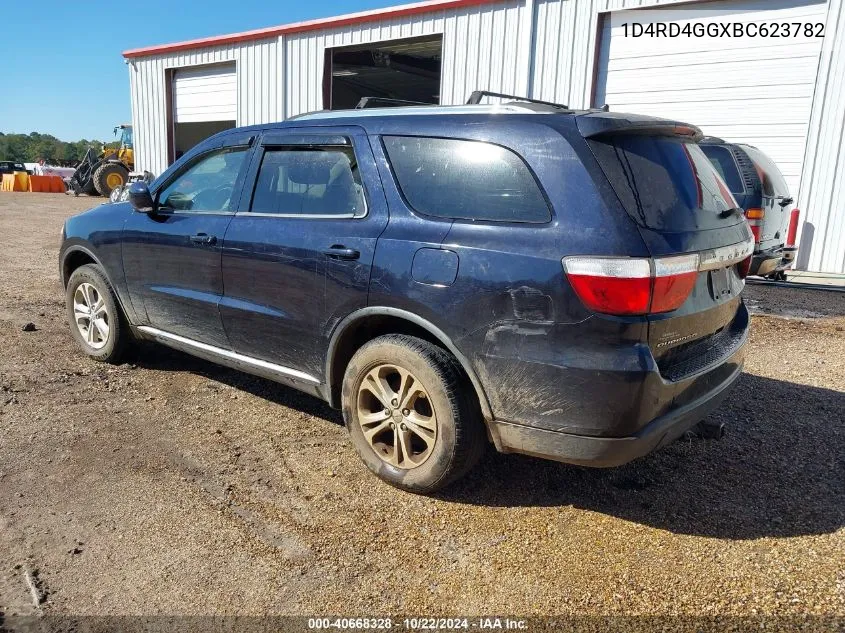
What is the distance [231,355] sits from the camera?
155 inches

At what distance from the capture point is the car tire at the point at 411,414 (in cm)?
290

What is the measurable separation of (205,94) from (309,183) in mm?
14951

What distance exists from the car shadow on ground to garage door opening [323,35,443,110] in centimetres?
1076

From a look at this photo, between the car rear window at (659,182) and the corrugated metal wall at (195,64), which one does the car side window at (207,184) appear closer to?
the car rear window at (659,182)

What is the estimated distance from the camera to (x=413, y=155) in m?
3.14

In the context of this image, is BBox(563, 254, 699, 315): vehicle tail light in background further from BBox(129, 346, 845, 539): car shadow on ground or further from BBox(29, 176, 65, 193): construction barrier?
BBox(29, 176, 65, 193): construction barrier

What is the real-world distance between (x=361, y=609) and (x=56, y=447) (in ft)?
7.09

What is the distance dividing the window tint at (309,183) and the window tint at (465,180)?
0.91ft

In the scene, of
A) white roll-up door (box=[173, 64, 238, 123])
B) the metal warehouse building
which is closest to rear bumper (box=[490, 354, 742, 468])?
the metal warehouse building

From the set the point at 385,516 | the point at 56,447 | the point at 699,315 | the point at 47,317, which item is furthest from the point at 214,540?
the point at 47,317

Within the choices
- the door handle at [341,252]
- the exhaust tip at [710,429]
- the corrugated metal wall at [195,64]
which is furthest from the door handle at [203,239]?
the corrugated metal wall at [195,64]

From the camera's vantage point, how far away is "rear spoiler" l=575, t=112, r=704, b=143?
269 centimetres

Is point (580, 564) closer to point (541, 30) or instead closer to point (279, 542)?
point (279, 542)

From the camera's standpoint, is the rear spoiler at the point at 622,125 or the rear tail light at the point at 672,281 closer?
the rear tail light at the point at 672,281
